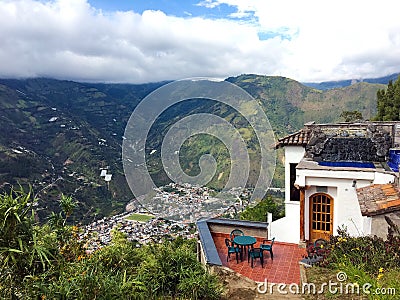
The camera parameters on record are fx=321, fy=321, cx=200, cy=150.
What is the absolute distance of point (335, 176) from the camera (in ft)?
25.5

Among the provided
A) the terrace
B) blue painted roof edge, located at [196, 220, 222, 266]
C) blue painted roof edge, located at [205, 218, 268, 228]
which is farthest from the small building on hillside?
blue painted roof edge, located at [196, 220, 222, 266]

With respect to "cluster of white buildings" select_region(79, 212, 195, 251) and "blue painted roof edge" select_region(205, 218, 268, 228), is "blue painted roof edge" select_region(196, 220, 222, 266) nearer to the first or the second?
"blue painted roof edge" select_region(205, 218, 268, 228)

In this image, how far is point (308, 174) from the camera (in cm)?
807

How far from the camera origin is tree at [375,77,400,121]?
765 inches

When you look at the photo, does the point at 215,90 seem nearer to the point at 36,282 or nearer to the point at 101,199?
the point at 36,282

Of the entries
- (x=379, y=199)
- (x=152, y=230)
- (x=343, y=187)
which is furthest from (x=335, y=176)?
(x=152, y=230)

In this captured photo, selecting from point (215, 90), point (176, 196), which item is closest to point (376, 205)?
point (215, 90)

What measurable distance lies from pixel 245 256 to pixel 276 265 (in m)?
0.76

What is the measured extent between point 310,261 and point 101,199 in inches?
1812

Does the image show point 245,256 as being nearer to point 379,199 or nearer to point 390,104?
point 379,199

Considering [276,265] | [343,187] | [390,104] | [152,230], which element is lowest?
[152,230]

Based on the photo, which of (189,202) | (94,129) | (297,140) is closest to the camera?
(297,140)

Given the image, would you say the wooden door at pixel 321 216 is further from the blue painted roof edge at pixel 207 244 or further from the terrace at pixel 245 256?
the blue painted roof edge at pixel 207 244

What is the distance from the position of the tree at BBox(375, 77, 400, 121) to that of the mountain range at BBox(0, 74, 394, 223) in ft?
31.6
